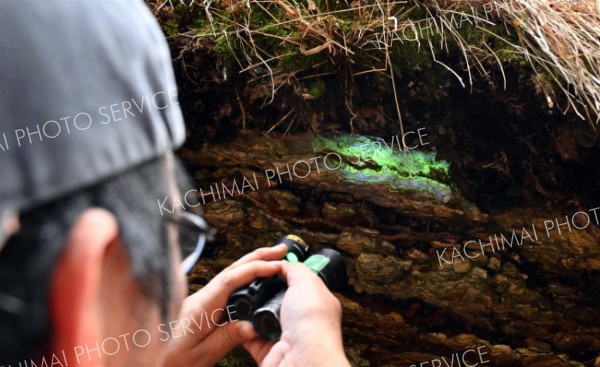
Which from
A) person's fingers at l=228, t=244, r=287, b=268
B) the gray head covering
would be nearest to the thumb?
person's fingers at l=228, t=244, r=287, b=268

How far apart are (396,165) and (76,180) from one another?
3.26ft

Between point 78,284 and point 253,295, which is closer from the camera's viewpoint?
point 78,284

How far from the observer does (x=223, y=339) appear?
4.39 feet

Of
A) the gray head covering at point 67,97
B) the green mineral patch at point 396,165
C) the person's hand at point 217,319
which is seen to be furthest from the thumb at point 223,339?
the gray head covering at point 67,97

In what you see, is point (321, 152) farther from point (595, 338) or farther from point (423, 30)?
point (595, 338)

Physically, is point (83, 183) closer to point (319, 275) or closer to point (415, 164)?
point (319, 275)

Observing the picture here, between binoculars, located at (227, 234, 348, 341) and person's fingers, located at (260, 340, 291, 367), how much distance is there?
2 cm

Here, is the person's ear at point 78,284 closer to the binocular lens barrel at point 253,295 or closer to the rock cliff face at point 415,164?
Result: the binocular lens barrel at point 253,295

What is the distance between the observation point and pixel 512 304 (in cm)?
150

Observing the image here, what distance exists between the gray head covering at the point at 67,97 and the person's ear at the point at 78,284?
1.6 inches

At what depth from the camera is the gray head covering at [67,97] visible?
52 centimetres

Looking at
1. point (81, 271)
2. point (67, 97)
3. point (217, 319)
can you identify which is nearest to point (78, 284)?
point (81, 271)

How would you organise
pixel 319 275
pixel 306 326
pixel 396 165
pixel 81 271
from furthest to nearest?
pixel 396 165 → pixel 319 275 → pixel 306 326 → pixel 81 271

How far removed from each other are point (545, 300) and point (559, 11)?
70 cm
